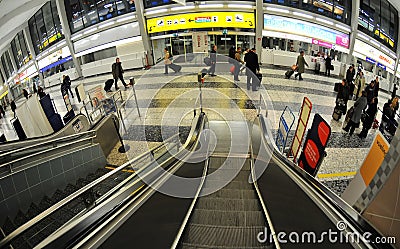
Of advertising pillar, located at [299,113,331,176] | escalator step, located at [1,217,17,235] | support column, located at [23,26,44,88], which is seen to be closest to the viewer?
escalator step, located at [1,217,17,235]

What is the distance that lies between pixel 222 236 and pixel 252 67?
8.97 meters

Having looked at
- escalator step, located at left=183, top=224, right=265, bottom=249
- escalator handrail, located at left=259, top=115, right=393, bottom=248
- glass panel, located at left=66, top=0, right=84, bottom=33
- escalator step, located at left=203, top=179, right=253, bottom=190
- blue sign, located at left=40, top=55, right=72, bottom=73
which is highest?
glass panel, located at left=66, top=0, right=84, bottom=33

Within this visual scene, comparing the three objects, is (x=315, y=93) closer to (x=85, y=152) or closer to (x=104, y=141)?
(x=104, y=141)

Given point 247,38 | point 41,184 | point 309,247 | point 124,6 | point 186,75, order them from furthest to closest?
point 124,6 → point 247,38 → point 186,75 → point 41,184 → point 309,247

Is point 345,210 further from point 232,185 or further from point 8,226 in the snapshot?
point 8,226

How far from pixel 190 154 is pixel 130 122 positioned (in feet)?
14.2

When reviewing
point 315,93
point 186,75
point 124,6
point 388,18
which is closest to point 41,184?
point 315,93

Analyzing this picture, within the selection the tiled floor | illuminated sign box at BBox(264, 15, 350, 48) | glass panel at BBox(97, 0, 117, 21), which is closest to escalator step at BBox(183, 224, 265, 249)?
the tiled floor

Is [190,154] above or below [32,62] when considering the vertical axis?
below

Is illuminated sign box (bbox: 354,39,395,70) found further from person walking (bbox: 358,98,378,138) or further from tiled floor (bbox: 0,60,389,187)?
person walking (bbox: 358,98,378,138)

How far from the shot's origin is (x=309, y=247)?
86.2 inches

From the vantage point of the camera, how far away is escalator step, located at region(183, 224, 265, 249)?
8.54 ft

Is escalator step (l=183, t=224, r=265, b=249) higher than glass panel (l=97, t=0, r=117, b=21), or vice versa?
glass panel (l=97, t=0, r=117, b=21)

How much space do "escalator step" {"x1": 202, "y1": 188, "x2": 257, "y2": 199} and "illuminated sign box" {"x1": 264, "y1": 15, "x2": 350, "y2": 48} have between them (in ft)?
39.9
